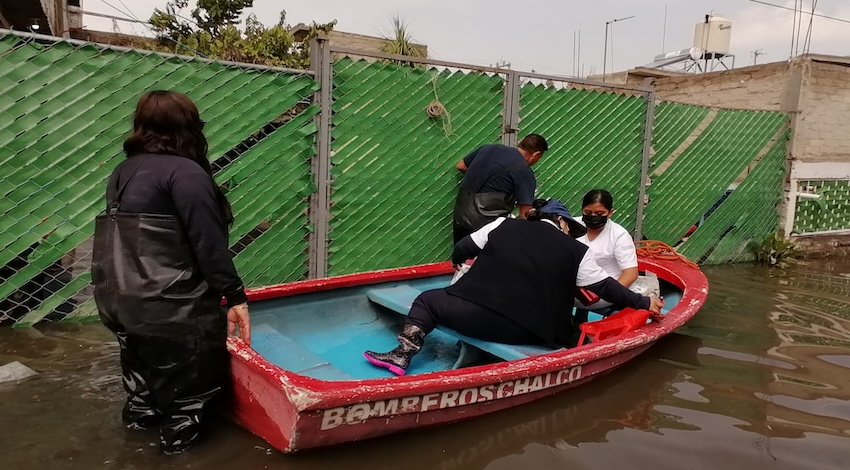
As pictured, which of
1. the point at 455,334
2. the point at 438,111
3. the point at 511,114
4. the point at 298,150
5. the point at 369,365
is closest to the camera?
the point at 455,334

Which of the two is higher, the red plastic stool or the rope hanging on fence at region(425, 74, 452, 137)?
the rope hanging on fence at region(425, 74, 452, 137)

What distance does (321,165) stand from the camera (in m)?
5.08

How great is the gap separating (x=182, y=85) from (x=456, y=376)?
306 cm

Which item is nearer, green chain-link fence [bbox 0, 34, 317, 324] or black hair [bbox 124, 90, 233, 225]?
black hair [bbox 124, 90, 233, 225]

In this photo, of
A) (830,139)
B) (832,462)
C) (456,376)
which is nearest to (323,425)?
(456,376)

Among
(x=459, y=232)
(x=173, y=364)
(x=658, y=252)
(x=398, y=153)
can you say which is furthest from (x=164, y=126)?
(x=658, y=252)

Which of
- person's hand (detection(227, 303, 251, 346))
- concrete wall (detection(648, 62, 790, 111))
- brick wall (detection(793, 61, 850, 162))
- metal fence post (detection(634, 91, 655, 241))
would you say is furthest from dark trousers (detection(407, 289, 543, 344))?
concrete wall (detection(648, 62, 790, 111))

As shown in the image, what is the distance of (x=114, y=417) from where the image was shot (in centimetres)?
314

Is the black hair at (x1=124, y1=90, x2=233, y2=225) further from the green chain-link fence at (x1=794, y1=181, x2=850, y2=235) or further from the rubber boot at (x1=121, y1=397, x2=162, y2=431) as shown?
the green chain-link fence at (x1=794, y1=181, x2=850, y2=235)

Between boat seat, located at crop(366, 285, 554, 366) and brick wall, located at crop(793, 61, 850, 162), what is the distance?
293 inches

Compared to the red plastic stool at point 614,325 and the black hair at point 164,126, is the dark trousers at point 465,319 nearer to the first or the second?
the red plastic stool at point 614,325

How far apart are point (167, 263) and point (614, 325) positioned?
2.85 meters

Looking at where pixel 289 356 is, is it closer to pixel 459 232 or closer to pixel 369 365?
pixel 369 365

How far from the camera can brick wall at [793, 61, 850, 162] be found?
9008 mm
